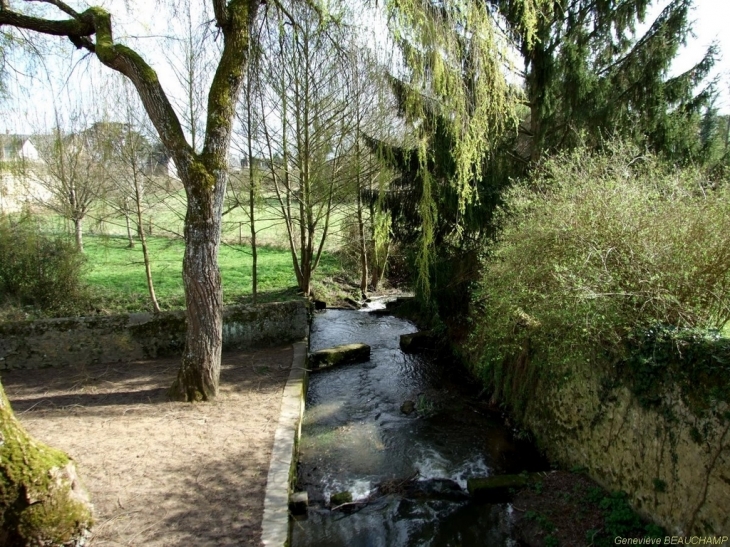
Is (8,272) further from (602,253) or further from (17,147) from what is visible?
(602,253)

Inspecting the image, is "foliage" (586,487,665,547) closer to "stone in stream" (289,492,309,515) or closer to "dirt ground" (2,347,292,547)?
"stone in stream" (289,492,309,515)

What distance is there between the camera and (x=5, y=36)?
6488 millimetres

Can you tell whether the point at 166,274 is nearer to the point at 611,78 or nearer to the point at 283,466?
the point at 283,466

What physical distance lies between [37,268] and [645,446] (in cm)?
1238

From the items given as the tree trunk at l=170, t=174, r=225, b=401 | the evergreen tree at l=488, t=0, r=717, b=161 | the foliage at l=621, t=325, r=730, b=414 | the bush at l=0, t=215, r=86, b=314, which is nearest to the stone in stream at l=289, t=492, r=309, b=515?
the tree trunk at l=170, t=174, r=225, b=401

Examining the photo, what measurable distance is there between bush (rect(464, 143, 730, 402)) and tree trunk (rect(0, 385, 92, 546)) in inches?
181

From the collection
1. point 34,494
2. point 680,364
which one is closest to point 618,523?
point 680,364

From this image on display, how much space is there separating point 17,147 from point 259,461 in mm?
10571

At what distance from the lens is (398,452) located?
586 cm

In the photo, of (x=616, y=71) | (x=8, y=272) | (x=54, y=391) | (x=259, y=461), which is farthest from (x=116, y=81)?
(x=616, y=71)

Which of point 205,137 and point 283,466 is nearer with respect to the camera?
point 283,466

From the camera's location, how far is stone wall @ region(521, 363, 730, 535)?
351 cm

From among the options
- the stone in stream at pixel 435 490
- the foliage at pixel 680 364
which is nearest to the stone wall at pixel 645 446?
the foliage at pixel 680 364

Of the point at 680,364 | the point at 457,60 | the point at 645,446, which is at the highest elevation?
the point at 457,60
